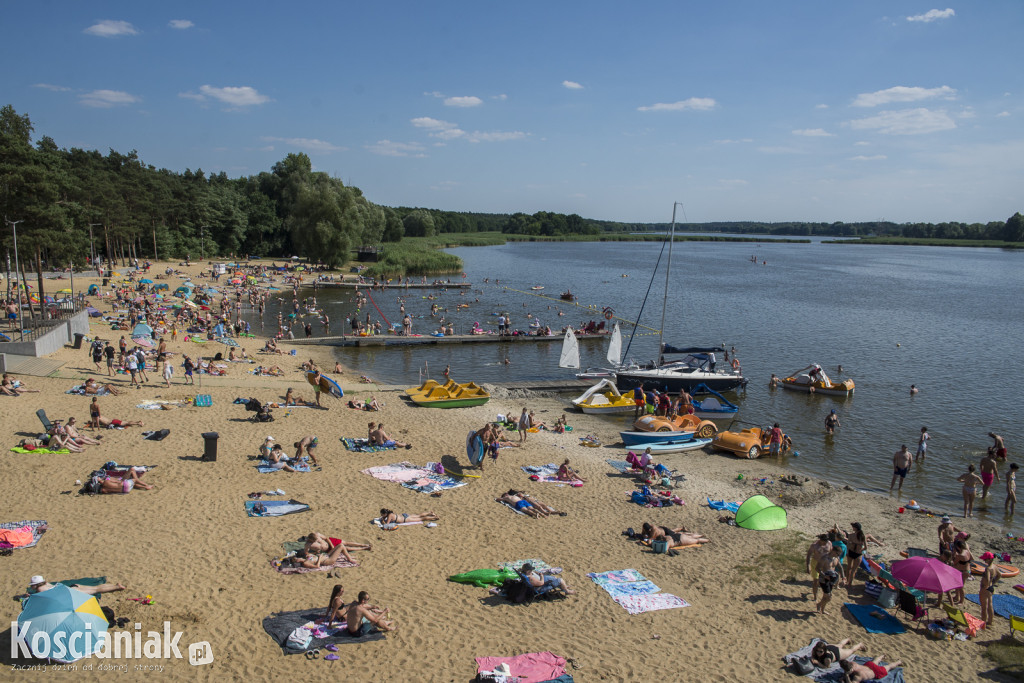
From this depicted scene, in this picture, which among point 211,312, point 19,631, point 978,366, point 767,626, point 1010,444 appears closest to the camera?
point 19,631

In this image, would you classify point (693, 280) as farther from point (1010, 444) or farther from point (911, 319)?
point (1010, 444)

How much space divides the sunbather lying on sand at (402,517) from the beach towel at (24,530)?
18.6 ft

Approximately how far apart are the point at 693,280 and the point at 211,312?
6409cm

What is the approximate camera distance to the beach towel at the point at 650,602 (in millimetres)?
9875

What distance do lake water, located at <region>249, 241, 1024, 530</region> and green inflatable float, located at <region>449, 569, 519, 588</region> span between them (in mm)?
12086

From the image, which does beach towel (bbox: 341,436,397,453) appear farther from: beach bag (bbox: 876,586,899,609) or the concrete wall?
the concrete wall

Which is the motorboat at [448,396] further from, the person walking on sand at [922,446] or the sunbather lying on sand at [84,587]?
the person walking on sand at [922,446]

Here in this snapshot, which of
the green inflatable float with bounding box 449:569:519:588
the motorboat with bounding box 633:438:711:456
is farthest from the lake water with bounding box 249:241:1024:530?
the green inflatable float with bounding box 449:569:519:588

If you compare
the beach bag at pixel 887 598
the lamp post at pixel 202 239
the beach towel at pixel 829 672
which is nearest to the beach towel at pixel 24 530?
the beach towel at pixel 829 672

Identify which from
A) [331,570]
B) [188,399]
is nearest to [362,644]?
[331,570]

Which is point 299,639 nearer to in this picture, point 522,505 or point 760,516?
point 522,505

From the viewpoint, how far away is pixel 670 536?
40.2 feet

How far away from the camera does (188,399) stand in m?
19.5

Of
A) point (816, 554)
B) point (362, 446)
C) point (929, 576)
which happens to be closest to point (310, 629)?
point (816, 554)
